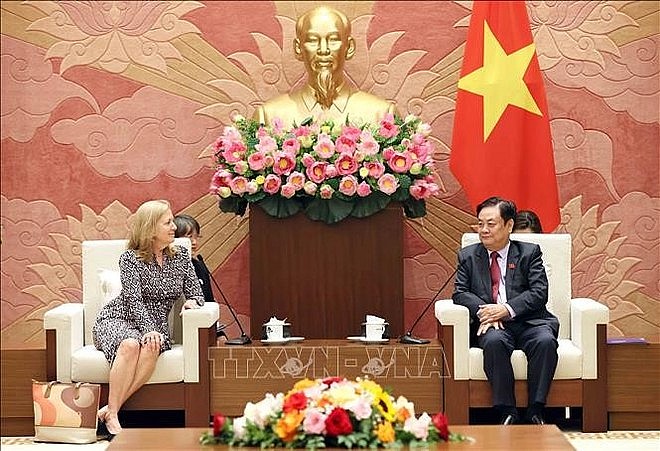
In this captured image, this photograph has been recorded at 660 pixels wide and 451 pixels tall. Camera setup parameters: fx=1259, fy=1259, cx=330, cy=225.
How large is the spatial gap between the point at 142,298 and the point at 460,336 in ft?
5.53

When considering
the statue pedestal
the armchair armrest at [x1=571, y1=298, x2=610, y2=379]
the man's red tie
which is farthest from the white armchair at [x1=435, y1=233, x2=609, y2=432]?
the statue pedestal

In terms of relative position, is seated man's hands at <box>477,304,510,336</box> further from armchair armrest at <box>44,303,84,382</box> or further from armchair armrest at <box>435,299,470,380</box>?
armchair armrest at <box>44,303,84,382</box>

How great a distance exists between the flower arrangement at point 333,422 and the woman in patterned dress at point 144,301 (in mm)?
2080

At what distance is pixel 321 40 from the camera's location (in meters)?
7.46

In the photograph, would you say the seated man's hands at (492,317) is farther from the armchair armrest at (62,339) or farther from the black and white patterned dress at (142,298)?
the armchair armrest at (62,339)

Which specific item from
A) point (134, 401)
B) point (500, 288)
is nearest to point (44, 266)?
point (134, 401)

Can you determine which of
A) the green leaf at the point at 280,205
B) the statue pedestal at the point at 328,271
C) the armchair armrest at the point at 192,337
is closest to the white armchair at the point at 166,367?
the armchair armrest at the point at 192,337

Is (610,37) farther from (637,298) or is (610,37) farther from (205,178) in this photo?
(205,178)

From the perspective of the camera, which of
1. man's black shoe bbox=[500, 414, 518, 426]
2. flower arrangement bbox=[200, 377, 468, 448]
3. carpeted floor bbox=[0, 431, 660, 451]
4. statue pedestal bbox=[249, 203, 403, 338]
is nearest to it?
flower arrangement bbox=[200, 377, 468, 448]

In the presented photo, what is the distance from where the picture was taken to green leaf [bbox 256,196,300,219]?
22.9ft

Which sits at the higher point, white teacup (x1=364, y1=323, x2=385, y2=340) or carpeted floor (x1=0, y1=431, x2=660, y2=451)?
white teacup (x1=364, y1=323, x2=385, y2=340)

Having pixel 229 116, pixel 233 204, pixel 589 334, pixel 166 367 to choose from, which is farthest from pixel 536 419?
pixel 229 116

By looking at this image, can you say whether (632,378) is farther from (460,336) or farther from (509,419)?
(460,336)

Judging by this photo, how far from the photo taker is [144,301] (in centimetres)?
668
